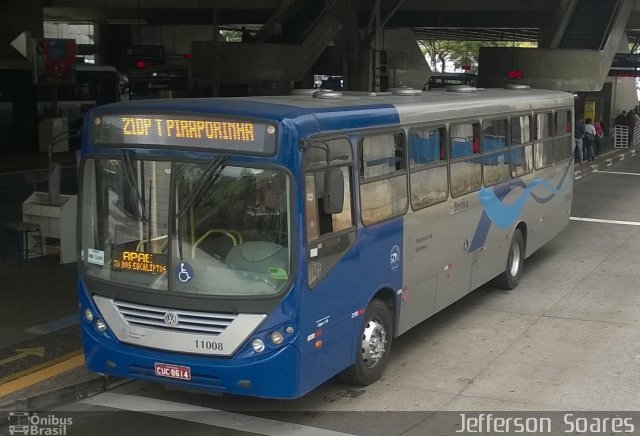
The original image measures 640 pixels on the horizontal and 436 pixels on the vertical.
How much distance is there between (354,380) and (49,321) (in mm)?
4119

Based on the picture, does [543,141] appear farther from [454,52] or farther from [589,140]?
[454,52]

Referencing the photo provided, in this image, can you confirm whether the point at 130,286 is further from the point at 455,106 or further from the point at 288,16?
the point at 288,16

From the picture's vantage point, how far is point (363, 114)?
8.71 m

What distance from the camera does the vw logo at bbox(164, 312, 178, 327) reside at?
24.8ft

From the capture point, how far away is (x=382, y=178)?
896cm

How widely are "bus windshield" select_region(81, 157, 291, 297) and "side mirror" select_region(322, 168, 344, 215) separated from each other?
1.46 feet

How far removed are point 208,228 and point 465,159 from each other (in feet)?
15.1

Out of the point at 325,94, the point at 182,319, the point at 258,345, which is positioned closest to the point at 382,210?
the point at 325,94

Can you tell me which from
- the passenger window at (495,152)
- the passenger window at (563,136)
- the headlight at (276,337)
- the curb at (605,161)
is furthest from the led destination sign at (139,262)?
the curb at (605,161)

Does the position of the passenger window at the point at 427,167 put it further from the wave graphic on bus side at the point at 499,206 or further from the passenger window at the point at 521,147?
the passenger window at the point at 521,147

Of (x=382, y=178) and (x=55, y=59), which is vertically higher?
(x=55, y=59)

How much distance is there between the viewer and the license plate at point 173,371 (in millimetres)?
7598

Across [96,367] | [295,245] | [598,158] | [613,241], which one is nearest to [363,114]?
[295,245]

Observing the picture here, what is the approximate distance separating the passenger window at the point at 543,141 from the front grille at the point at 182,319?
7.93 m
